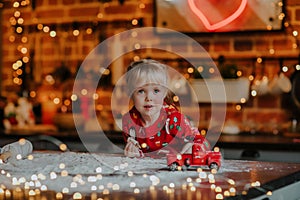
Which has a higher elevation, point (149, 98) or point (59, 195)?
point (149, 98)

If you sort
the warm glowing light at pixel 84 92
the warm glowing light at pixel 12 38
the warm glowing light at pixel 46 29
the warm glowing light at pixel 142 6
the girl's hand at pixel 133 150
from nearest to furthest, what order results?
1. the girl's hand at pixel 133 150
2. the warm glowing light at pixel 142 6
3. the warm glowing light at pixel 84 92
4. the warm glowing light at pixel 46 29
5. the warm glowing light at pixel 12 38

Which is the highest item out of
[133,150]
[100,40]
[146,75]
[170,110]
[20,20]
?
[20,20]

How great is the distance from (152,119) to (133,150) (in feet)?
0.38

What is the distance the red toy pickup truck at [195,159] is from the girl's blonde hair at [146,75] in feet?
1.05

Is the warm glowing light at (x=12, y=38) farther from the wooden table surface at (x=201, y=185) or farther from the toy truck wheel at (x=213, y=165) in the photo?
the toy truck wheel at (x=213, y=165)

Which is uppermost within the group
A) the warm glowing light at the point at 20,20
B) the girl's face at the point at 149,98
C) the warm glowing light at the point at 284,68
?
the warm glowing light at the point at 20,20

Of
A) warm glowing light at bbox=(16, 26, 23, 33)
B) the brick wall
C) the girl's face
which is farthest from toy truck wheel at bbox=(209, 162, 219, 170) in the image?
warm glowing light at bbox=(16, 26, 23, 33)

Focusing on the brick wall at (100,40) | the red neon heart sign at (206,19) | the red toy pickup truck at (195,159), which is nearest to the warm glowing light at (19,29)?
the brick wall at (100,40)

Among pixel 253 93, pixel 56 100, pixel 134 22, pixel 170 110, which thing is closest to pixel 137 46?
pixel 134 22

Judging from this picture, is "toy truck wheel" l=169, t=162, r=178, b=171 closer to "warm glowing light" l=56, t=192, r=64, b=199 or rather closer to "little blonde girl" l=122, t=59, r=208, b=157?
"little blonde girl" l=122, t=59, r=208, b=157

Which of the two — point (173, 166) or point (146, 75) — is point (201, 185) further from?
point (146, 75)

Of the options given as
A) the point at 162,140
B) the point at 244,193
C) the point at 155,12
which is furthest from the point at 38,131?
the point at 244,193

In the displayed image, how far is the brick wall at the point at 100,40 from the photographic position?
2979mm

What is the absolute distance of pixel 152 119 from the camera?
6.15 feet
